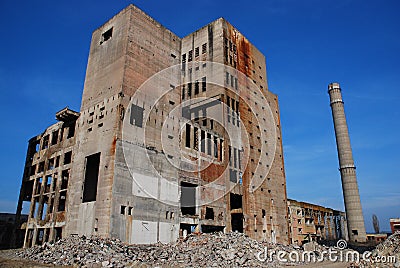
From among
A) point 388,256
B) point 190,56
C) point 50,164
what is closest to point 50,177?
point 50,164

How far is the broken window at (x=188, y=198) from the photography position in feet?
107

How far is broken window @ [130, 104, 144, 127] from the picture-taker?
1142 inches

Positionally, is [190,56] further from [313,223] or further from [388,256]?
[313,223]

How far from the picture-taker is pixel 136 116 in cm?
2944

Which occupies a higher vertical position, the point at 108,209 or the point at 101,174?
the point at 101,174

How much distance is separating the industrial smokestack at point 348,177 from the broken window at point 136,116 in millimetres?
45170

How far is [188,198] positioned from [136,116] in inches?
426

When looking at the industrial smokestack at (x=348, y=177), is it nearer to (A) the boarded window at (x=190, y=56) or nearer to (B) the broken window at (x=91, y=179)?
(A) the boarded window at (x=190, y=56)

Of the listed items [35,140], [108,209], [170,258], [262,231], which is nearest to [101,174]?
[108,209]

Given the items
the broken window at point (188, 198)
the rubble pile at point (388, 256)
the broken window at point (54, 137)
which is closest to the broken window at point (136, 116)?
the broken window at point (188, 198)

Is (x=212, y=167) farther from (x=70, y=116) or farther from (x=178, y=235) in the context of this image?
(x=70, y=116)

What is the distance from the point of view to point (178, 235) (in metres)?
29.9

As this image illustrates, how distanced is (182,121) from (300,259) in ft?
61.3

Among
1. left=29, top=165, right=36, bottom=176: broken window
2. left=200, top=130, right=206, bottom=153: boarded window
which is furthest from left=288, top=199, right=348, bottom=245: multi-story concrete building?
left=29, top=165, right=36, bottom=176: broken window
